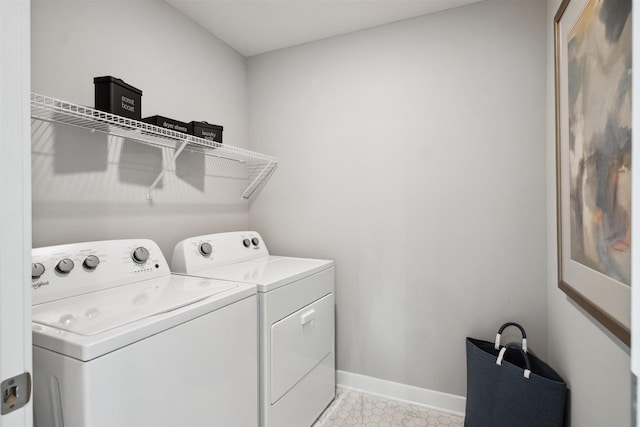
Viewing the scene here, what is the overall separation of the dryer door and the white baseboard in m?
0.33

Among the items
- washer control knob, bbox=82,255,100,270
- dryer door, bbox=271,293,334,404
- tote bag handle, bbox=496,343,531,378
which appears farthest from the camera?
dryer door, bbox=271,293,334,404

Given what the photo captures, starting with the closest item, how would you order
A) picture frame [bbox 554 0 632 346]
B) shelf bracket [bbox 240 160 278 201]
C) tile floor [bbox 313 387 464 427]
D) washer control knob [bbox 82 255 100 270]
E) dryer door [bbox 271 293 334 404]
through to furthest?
1. picture frame [bbox 554 0 632 346]
2. washer control knob [bbox 82 255 100 270]
3. dryer door [bbox 271 293 334 404]
4. tile floor [bbox 313 387 464 427]
5. shelf bracket [bbox 240 160 278 201]

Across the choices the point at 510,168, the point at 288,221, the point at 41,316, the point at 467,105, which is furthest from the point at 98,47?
the point at 510,168

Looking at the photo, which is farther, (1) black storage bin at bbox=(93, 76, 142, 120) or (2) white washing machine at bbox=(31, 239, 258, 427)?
(1) black storage bin at bbox=(93, 76, 142, 120)

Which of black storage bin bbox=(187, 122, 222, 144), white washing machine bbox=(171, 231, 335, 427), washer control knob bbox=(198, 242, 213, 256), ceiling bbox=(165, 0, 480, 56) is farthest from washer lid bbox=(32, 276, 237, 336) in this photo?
ceiling bbox=(165, 0, 480, 56)

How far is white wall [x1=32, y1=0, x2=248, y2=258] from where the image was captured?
1.36 m

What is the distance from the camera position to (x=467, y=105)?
1886mm

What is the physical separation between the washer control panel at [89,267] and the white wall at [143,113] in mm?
175

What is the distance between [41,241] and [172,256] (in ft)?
1.94

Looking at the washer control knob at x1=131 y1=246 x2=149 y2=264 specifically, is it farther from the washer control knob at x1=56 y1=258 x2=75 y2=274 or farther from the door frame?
the door frame

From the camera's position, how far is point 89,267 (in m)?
1.30

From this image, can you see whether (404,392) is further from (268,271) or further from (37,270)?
(37,270)

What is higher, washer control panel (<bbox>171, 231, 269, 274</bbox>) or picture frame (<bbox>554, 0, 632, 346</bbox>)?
picture frame (<bbox>554, 0, 632, 346</bbox>)

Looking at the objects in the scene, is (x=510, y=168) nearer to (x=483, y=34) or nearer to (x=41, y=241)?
(x=483, y=34)
